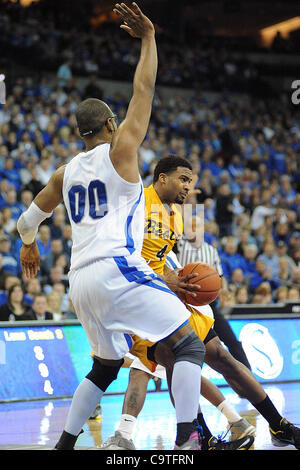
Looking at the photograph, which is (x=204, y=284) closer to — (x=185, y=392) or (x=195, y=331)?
(x=195, y=331)

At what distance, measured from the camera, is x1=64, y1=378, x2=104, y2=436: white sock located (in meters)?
4.12

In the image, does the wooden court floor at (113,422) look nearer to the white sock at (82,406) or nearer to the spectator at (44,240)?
the white sock at (82,406)

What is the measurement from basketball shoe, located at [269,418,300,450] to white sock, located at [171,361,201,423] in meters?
0.97

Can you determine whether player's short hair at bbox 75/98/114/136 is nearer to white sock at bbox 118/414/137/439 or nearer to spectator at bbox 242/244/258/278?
white sock at bbox 118/414/137/439

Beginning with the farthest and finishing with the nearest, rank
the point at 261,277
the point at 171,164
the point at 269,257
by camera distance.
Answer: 1. the point at 269,257
2. the point at 261,277
3. the point at 171,164

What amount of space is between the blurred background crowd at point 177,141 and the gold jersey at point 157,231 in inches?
157

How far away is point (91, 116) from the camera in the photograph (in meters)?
4.23

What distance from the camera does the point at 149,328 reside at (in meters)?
3.88

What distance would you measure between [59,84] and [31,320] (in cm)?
1059

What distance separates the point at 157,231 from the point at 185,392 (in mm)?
1482

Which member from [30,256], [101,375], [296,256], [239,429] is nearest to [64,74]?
[296,256]

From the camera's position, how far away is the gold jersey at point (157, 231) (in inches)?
197

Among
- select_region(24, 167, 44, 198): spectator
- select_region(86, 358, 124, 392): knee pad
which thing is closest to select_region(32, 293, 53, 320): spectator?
select_region(24, 167, 44, 198): spectator
